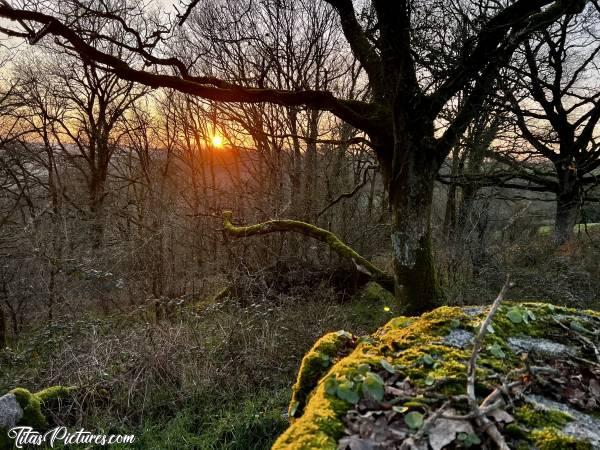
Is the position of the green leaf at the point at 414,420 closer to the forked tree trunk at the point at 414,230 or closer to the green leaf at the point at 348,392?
the green leaf at the point at 348,392

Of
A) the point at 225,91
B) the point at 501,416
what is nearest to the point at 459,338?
the point at 501,416

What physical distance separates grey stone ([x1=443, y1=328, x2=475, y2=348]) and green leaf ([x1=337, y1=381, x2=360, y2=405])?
1.84 feet

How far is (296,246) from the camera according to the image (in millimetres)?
11750

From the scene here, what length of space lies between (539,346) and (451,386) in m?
0.63

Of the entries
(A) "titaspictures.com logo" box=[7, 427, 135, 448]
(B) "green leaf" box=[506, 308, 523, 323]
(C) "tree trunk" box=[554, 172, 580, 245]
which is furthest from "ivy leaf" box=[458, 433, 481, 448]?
(C) "tree trunk" box=[554, 172, 580, 245]

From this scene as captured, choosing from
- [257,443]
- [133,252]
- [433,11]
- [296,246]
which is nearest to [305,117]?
[296,246]

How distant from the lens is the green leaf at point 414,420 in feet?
3.59

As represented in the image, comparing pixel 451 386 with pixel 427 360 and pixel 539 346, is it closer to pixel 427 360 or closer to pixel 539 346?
pixel 427 360

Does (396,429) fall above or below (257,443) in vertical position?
above

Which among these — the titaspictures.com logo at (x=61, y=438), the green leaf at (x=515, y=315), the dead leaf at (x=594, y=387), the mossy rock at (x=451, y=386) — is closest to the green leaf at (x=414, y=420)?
the mossy rock at (x=451, y=386)

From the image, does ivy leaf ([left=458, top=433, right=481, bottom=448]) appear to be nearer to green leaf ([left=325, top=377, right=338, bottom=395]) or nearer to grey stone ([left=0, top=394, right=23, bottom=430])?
green leaf ([left=325, top=377, right=338, bottom=395])

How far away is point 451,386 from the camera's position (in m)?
1.27

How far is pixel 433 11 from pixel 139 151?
1864cm

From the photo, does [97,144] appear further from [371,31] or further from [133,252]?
[371,31]
